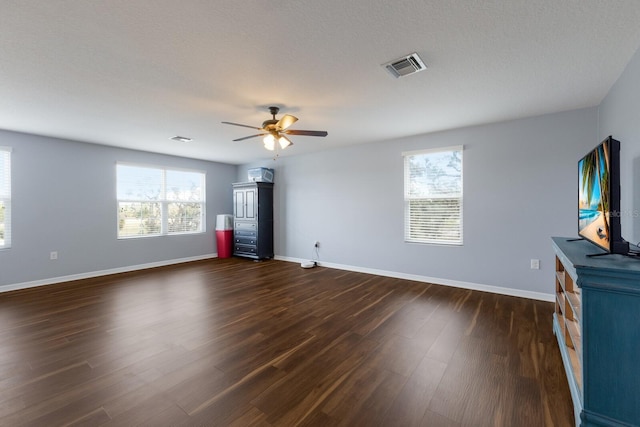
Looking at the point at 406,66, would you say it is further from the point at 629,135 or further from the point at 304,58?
the point at 629,135

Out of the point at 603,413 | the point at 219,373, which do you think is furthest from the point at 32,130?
the point at 603,413

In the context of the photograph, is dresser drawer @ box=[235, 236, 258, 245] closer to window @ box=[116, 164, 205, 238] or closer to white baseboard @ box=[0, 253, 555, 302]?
window @ box=[116, 164, 205, 238]

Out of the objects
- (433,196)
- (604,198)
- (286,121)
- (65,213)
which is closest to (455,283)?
(433,196)

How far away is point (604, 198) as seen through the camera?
1678mm

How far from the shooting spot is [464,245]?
4.11 metres

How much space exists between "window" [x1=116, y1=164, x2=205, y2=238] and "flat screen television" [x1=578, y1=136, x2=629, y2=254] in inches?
264

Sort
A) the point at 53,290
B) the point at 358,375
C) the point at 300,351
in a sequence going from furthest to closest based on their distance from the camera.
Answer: the point at 53,290 → the point at 300,351 → the point at 358,375

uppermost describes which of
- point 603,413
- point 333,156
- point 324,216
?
point 333,156

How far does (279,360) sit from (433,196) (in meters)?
3.43

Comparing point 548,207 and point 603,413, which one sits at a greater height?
point 548,207

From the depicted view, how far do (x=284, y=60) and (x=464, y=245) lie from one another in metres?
3.56

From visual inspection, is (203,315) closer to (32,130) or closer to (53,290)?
(53,290)

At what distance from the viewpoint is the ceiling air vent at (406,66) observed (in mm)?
2203

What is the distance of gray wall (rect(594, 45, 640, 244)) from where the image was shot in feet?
6.95
